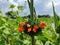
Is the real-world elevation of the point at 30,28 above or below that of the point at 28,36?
above

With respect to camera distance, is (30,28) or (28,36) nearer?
(30,28)

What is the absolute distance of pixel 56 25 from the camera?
1.42 m

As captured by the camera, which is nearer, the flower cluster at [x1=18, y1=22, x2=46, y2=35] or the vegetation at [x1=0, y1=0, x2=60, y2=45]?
the vegetation at [x1=0, y1=0, x2=60, y2=45]

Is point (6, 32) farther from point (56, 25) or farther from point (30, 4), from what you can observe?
point (56, 25)

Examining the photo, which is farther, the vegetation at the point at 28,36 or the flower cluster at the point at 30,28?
the flower cluster at the point at 30,28

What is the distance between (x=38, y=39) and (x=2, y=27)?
991 millimetres

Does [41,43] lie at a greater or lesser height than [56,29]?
lesser

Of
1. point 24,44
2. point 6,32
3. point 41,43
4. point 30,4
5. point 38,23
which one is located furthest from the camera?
point 6,32

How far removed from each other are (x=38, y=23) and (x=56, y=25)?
36 centimetres

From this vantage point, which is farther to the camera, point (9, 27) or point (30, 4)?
point (9, 27)

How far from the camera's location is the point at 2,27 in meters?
2.94

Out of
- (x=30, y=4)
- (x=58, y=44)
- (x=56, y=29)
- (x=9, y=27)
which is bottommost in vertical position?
(x=9, y=27)

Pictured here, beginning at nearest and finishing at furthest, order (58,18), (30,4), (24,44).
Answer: (58,18) < (30,4) < (24,44)

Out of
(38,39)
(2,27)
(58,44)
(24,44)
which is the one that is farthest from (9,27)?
(58,44)
